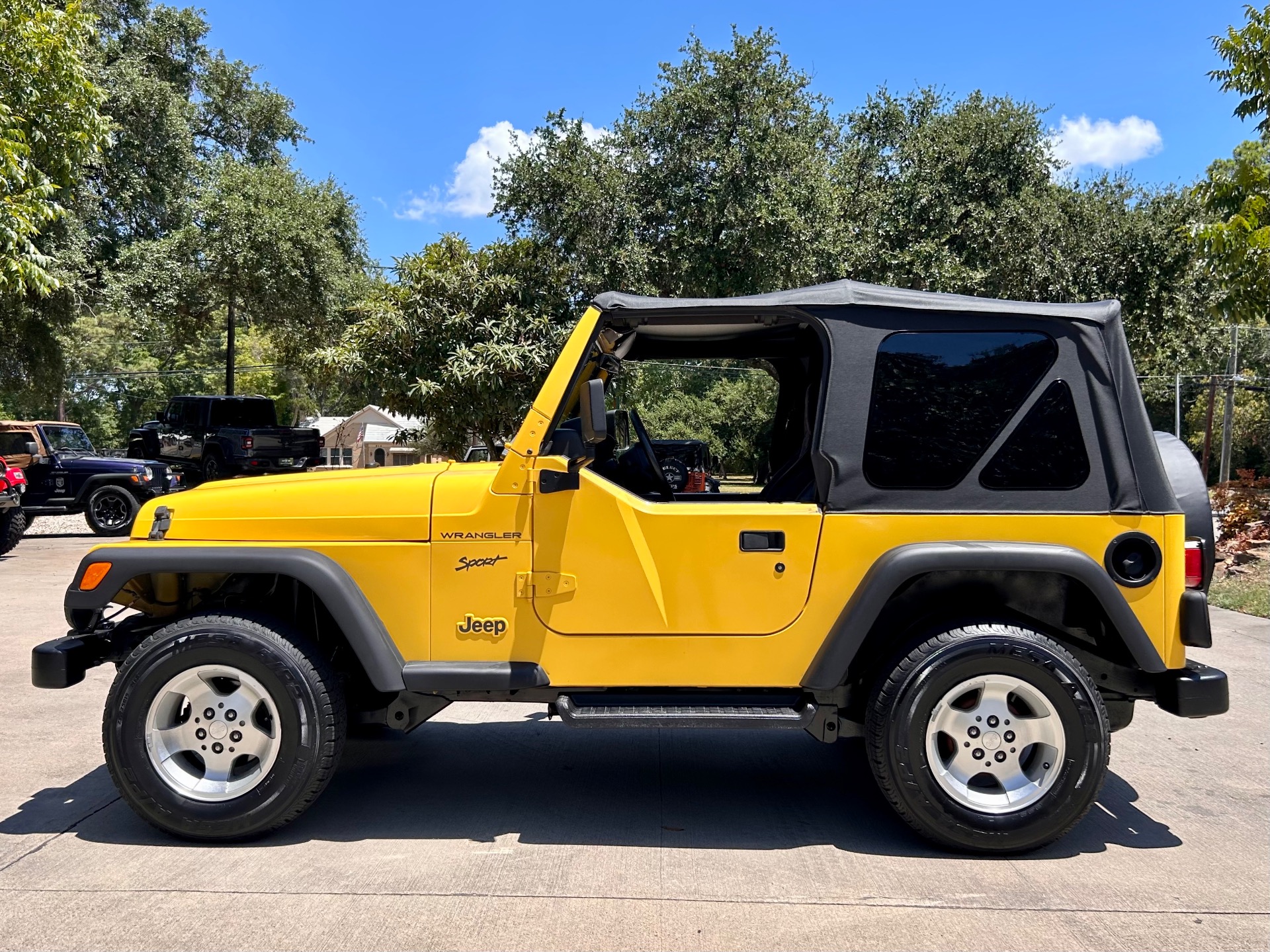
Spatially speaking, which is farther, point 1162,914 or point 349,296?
point 349,296

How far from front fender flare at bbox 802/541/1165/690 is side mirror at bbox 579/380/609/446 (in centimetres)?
113

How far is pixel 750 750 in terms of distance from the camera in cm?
495

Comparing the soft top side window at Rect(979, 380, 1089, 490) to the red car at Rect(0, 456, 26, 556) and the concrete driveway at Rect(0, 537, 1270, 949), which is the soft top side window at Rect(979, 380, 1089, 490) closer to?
the concrete driveway at Rect(0, 537, 1270, 949)

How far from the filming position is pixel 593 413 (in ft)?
11.2

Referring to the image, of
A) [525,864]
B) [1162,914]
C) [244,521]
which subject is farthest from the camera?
[244,521]

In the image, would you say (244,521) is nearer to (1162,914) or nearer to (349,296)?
(1162,914)

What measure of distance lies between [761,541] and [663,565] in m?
0.38

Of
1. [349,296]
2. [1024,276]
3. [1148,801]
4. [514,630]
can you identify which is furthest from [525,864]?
[349,296]

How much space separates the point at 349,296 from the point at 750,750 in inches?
793

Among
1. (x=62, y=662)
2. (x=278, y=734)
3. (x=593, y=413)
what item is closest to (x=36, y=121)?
(x=62, y=662)

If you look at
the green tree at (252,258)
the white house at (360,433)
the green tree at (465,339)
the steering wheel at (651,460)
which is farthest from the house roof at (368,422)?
the steering wheel at (651,460)

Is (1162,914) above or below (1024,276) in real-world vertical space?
below

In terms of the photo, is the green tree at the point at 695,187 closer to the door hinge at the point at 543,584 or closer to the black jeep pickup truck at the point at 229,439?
the black jeep pickup truck at the point at 229,439

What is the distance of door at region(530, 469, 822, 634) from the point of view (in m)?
3.63
